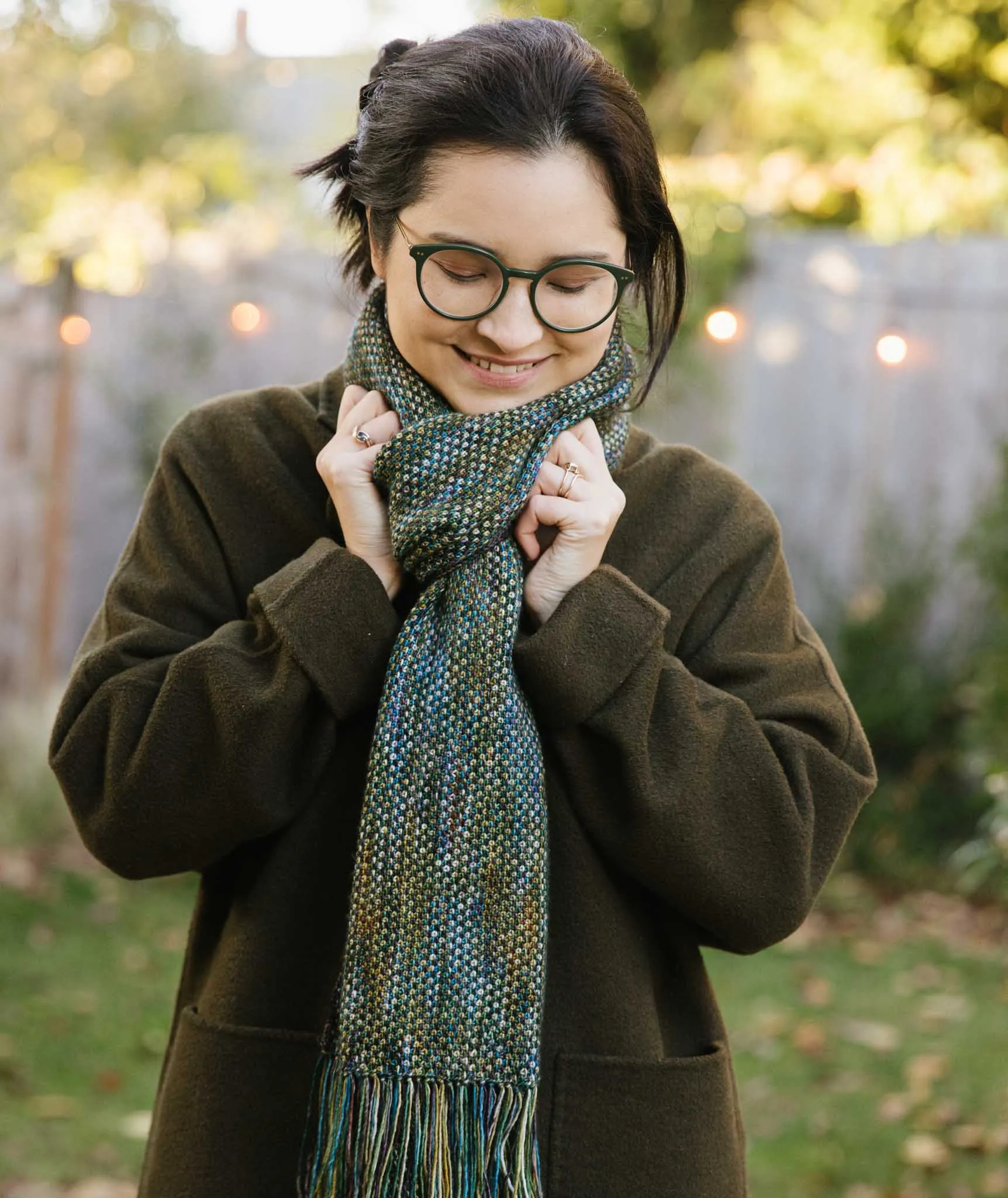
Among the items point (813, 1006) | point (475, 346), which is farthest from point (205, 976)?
point (813, 1006)

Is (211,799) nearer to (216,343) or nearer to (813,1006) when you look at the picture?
(813,1006)

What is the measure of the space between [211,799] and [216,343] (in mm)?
4481

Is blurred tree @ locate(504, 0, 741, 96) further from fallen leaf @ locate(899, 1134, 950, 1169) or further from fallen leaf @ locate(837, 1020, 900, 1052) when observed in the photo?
fallen leaf @ locate(899, 1134, 950, 1169)

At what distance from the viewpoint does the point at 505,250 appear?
58.6 inches

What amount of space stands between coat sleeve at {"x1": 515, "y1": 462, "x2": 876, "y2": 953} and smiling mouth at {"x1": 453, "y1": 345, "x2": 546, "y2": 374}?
24 cm

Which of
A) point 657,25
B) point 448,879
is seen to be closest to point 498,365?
point 448,879

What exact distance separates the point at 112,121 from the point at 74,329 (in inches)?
298

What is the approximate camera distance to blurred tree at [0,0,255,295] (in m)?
7.94

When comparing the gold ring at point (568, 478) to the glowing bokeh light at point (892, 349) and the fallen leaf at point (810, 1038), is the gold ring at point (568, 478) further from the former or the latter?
the glowing bokeh light at point (892, 349)

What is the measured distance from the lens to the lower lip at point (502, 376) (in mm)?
1578

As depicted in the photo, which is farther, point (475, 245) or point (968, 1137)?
point (968, 1137)

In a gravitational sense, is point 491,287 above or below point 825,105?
below

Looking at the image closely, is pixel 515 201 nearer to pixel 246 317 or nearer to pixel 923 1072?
pixel 923 1072

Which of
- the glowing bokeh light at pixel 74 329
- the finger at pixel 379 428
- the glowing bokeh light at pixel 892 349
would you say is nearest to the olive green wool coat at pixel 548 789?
the finger at pixel 379 428
